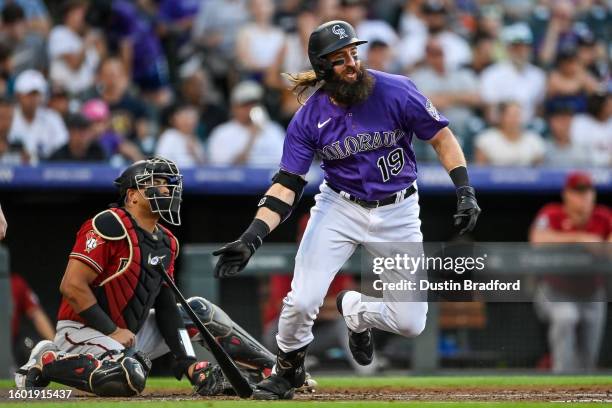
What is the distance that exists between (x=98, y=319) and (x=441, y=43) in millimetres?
6464

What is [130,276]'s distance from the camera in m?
6.16

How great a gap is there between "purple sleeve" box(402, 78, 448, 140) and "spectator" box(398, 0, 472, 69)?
17.5 ft

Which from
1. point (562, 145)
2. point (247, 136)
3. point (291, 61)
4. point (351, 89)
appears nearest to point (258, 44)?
point (291, 61)

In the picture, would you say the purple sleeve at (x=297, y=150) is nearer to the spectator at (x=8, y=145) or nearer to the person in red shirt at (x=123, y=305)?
the person in red shirt at (x=123, y=305)

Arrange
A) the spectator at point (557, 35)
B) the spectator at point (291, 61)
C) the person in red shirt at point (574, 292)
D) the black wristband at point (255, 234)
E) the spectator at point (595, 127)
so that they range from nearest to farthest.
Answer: the black wristband at point (255, 234)
the person in red shirt at point (574, 292)
the spectator at point (595, 127)
the spectator at point (291, 61)
the spectator at point (557, 35)

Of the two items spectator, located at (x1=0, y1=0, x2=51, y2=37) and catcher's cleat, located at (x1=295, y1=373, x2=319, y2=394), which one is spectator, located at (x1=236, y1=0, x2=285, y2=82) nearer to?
spectator, located at (x1=0, y1=0, x2=51, y2=37)

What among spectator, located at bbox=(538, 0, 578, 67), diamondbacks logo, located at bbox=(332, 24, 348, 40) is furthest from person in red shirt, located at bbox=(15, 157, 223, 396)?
spectator, located at bbox=(538, 0, 578, 67)

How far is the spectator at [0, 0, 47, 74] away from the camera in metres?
10.6

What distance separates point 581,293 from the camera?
932cm

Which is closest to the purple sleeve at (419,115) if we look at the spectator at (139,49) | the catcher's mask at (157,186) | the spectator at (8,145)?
the catcher's mask at (157,186)

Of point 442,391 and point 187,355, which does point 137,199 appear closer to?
point 187,355

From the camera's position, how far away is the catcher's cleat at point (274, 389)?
5930 mm

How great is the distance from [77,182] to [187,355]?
3663 millimetres

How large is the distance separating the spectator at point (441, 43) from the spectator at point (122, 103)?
2635mm
